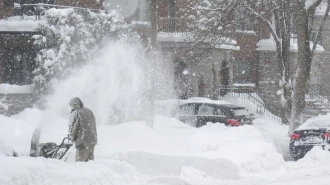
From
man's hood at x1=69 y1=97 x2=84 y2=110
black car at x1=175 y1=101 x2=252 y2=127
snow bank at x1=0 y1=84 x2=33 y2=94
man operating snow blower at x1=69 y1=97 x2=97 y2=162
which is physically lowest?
black car at x1=175 y1=101 x2=252 y2=127

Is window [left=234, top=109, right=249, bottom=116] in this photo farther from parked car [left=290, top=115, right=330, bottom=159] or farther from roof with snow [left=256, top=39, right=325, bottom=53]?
roof with snow [left=256, top=39, right=325, bottom=53]

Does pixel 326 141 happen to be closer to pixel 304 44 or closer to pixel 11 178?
pixel 304 44

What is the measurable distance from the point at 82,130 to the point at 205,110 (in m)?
9.68

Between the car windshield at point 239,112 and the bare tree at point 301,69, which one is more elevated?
the bare tree at point 301,69

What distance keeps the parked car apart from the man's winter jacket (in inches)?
267

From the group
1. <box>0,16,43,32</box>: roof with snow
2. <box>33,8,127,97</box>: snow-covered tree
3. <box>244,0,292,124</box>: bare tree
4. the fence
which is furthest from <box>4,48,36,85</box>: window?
the fence

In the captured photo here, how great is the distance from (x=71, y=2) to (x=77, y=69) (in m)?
7.33

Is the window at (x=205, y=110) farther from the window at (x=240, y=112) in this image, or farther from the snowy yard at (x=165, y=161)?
the snowy yard at (x=165, y=161)

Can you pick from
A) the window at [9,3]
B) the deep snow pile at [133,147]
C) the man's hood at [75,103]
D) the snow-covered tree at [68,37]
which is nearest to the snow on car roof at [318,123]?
the deep snow pile at [133,147]

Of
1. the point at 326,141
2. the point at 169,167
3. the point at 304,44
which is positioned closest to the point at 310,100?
the point at 304,44

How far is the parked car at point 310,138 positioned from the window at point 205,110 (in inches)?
188

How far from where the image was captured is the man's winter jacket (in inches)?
399

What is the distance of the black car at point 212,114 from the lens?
1842 centimetres

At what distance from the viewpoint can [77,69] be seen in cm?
1945
